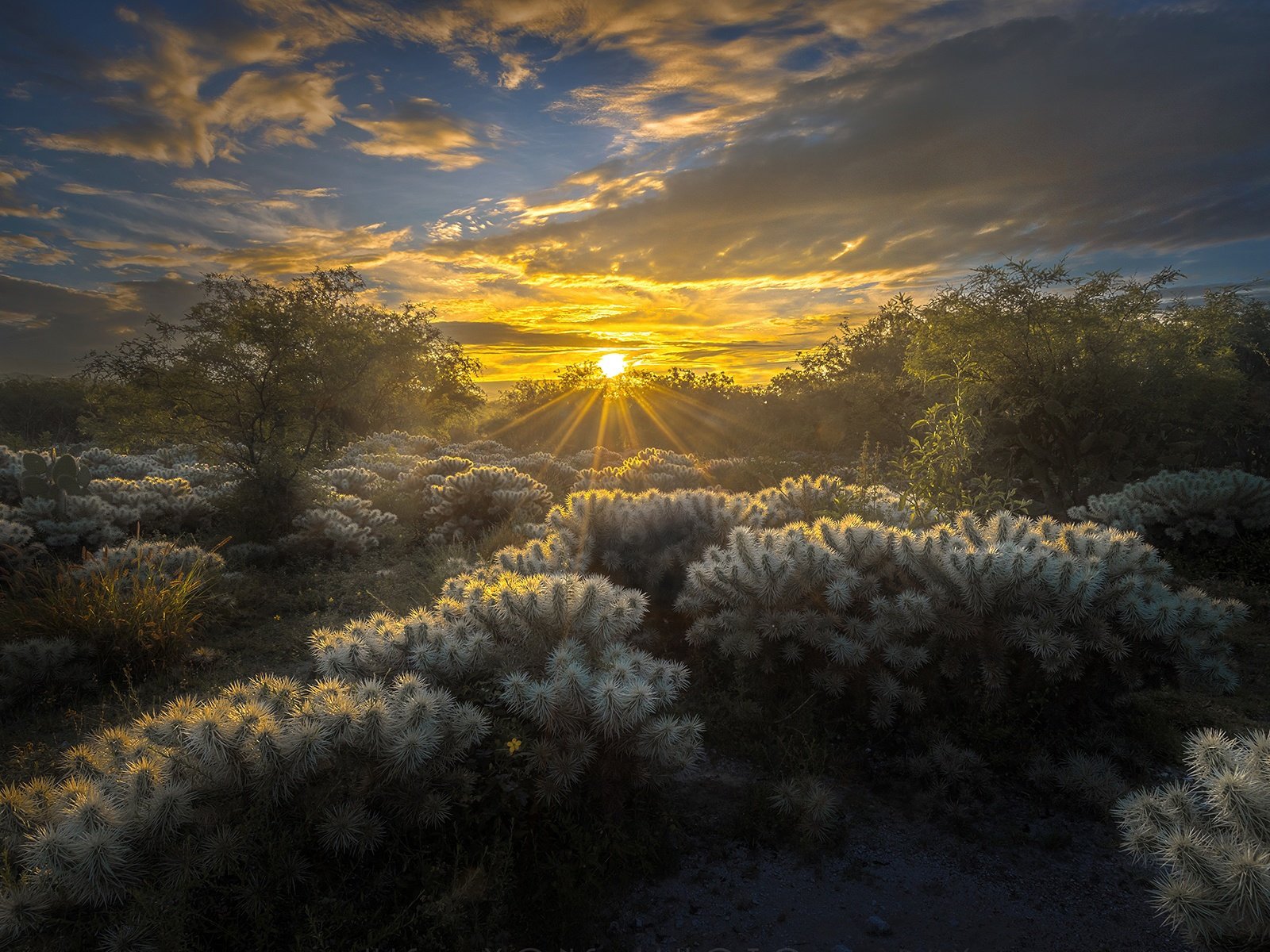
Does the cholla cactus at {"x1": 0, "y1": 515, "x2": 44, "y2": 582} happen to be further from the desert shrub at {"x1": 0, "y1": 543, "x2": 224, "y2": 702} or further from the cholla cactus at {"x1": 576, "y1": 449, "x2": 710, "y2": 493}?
the cholla cactus at {"x1": 576, "y1": 449, "x2": 710, "y2": 493}

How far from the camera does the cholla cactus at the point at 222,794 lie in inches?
99.9

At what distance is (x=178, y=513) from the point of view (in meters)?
10.9

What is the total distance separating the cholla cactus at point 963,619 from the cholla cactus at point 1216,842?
133cm

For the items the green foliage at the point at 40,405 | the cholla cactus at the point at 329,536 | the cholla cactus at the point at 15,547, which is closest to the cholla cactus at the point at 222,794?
the cholla cactus at the point at 15,547

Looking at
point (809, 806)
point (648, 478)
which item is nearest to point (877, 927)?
point (809, 806)

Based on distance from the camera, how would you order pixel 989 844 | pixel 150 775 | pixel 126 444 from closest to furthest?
pixel 150 775, pixel 989 844, pixel 126 444

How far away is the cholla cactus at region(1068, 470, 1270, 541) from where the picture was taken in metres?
8.45

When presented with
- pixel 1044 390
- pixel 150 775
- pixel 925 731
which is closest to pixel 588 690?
pixel 150 775

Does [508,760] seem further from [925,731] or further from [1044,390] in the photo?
[1044,390]

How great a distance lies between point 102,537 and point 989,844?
36.3ft

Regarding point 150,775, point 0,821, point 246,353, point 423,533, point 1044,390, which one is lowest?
point 423,533

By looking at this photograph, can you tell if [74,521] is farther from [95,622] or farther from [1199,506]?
[1199,506]

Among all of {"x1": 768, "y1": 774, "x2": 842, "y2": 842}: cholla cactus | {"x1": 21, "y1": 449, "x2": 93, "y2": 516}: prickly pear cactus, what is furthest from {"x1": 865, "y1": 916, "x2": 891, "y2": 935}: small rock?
{"x1": 21, "y1": 449, "x2": 93, "y2": 516}: prickly pear cactus

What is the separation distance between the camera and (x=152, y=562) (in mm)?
7793
